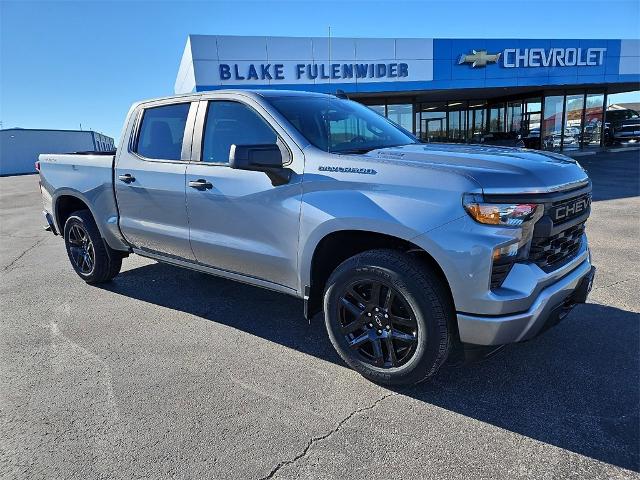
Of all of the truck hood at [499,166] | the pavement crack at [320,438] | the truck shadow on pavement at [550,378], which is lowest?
the truck shadow on pavement at [550,378]

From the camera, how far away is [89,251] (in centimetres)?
530

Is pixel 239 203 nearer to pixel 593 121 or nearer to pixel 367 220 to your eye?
pixel 367 220

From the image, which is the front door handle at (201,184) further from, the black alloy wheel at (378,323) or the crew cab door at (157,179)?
the black alloy wheel at (378,323)

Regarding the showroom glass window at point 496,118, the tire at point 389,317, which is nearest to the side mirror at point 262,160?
the tire at point 389,317

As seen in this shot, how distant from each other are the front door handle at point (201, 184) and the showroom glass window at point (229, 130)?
7.6 inches

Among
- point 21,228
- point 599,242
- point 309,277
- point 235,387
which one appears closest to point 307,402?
point 235,387

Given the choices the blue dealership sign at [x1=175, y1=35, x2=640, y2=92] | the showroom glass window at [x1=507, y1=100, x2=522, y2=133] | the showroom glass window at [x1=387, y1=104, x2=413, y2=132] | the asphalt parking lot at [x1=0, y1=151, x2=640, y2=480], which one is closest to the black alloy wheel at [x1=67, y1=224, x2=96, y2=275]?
the asphalt parking lot at [x1=0, y1=151, x2=640, y2=480]

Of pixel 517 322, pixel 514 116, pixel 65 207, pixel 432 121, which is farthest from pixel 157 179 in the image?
pixel 514 116

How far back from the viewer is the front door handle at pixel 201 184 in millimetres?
3711

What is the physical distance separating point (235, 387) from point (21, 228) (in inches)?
378

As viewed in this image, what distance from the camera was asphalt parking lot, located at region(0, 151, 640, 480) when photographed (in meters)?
2.39

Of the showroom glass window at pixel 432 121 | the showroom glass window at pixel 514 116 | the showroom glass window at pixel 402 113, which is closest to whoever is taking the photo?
the showroom glass window at pixel 402 113

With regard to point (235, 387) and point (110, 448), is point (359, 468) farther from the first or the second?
point (110, 448)

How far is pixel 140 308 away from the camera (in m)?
4.67
